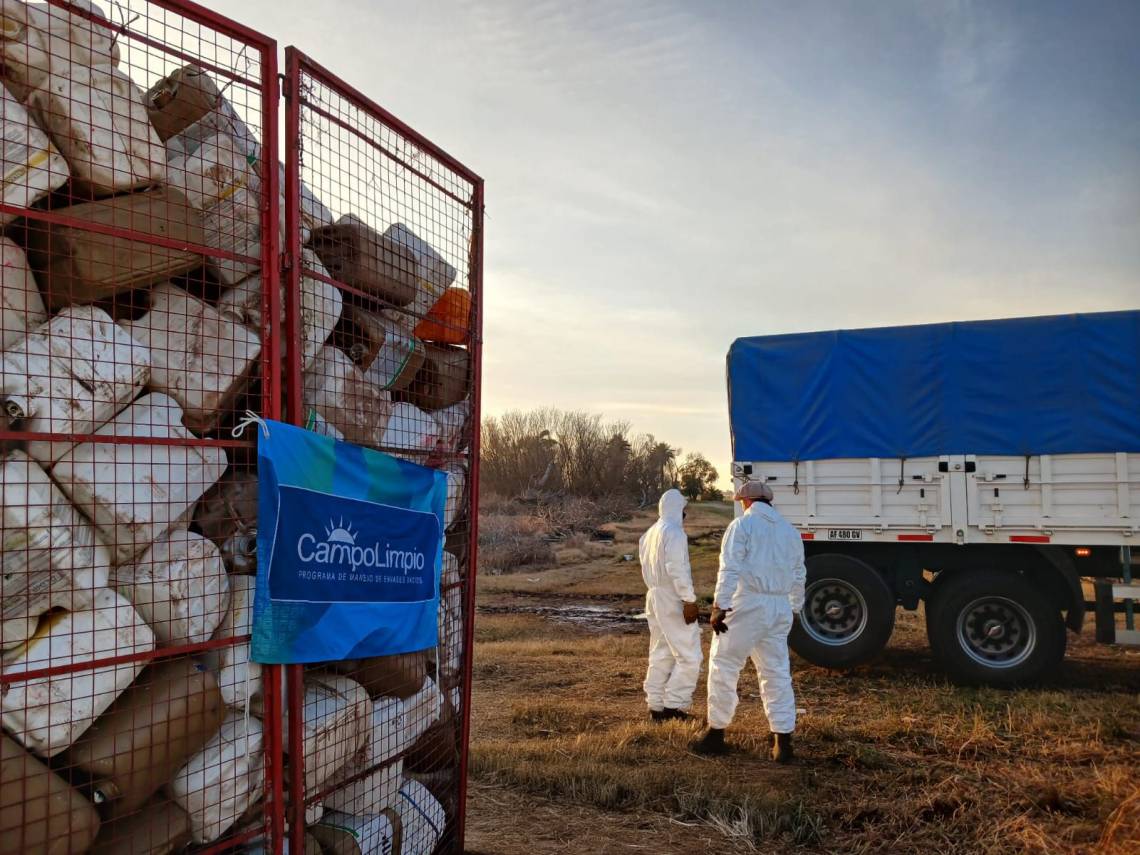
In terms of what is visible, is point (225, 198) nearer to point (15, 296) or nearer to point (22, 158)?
point (22, 158)

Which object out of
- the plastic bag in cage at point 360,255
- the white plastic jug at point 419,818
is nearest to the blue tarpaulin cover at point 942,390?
the white plastic jug at point 419,818

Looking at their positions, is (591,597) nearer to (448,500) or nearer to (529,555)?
(529,555)

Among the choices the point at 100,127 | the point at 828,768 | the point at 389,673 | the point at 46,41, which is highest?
the point at 46,41

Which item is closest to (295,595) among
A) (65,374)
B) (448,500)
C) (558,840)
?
A: (65,374)

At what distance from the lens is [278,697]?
3.29m

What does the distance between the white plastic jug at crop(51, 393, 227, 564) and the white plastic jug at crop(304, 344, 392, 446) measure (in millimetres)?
573

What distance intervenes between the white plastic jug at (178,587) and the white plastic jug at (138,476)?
6 centimetres

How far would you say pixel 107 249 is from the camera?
2971 mm

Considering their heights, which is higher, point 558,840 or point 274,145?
point 274,145

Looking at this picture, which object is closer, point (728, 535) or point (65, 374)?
point (65, 374)

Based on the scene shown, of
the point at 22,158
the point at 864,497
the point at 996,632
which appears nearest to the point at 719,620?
the point at 864,497

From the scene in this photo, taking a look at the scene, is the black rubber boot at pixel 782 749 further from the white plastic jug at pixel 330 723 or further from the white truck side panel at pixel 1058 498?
the white plastic jug at pixel 330 723

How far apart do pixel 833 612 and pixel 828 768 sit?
3.29 m

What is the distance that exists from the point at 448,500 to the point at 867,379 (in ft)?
20.1
